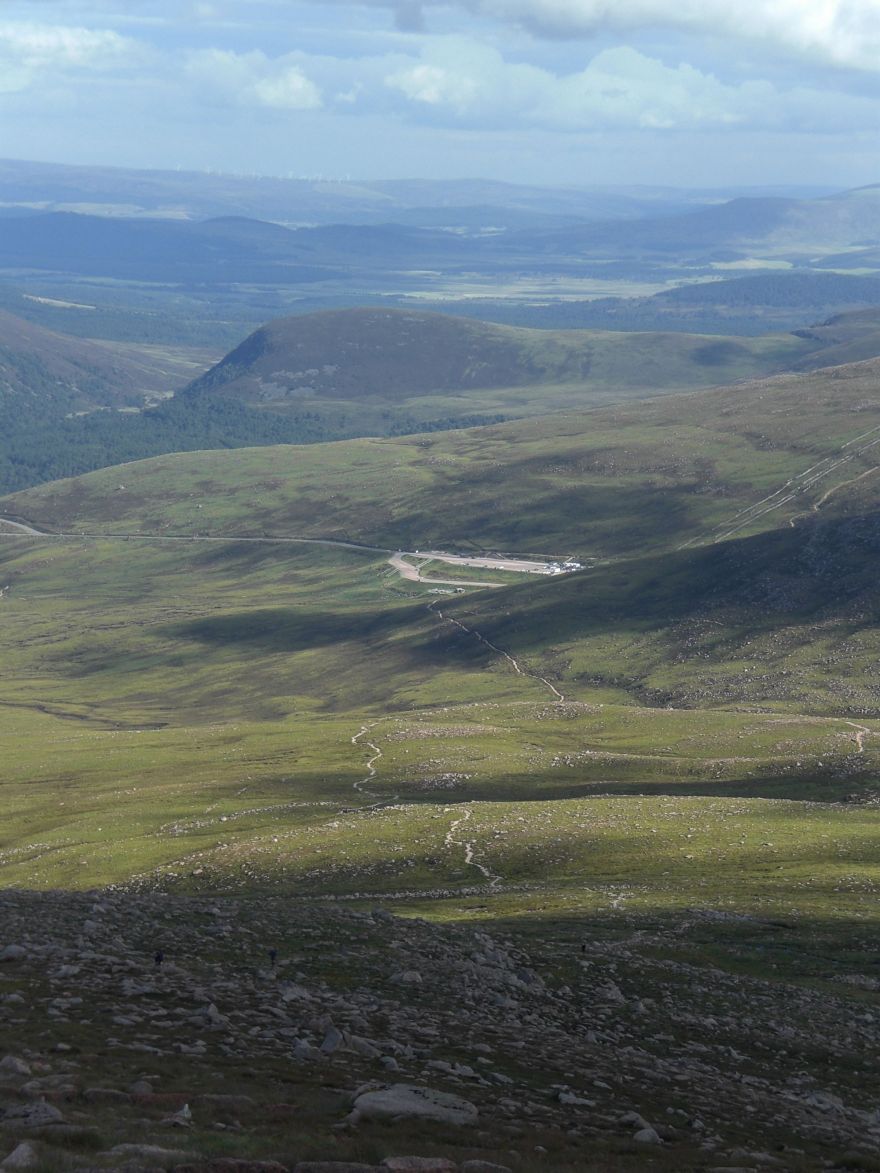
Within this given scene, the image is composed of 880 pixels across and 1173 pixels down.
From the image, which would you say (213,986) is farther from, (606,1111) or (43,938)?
(606,1111)

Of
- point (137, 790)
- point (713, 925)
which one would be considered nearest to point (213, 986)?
point (713, 925)

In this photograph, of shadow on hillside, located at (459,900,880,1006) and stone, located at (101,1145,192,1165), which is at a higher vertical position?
stone, located at (101,1145,192,1165)

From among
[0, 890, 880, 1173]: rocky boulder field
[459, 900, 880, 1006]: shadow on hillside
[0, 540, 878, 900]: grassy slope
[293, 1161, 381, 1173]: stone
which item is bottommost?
[0, 540, 878, 900]: grassy slope

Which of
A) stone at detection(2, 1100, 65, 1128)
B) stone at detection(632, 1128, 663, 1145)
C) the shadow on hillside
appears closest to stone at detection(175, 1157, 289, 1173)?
stone at detection(2, 1100, 65, 1128)

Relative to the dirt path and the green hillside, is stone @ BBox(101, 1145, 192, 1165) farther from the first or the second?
the dirt path

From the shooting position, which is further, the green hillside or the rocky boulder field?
the green hillside

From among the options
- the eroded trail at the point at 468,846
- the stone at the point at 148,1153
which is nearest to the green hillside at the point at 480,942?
the eroded trail at the point at 468,846
